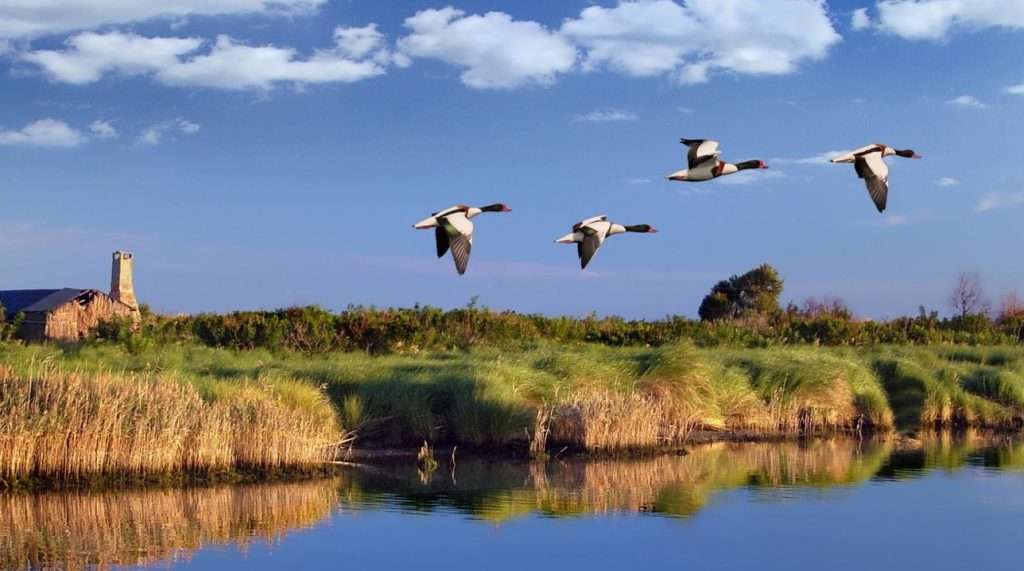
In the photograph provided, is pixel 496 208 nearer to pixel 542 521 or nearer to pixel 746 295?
pixel 542 521

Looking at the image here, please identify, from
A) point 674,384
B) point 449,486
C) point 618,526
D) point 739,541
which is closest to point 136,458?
point 449,486

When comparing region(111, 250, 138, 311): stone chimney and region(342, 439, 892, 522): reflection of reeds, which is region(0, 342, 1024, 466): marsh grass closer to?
region(342, 439, 892, 522): reflection of reeds

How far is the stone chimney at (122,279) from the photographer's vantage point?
3556cm

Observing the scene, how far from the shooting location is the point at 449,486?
14469 millimetres

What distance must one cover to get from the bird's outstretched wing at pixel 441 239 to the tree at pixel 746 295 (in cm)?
3659

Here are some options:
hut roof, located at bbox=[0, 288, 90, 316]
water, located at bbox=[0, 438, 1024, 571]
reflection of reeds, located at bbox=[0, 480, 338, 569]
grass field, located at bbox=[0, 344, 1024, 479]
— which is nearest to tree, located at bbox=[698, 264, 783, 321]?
grass field, located at bbox=[0, 344, 1024, 479]

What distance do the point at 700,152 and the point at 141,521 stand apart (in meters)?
8.10

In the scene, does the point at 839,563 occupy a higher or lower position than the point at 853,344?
lower

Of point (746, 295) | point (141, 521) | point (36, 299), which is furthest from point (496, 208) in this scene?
point (746, 295)

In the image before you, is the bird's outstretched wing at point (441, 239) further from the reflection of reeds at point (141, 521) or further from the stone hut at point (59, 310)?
the stone hut at point (59, 310)

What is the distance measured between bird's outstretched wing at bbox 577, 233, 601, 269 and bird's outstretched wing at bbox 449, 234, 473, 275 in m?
0.53

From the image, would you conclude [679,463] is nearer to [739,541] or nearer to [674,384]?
[674,384]

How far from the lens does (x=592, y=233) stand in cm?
600

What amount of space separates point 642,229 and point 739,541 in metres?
7.24
